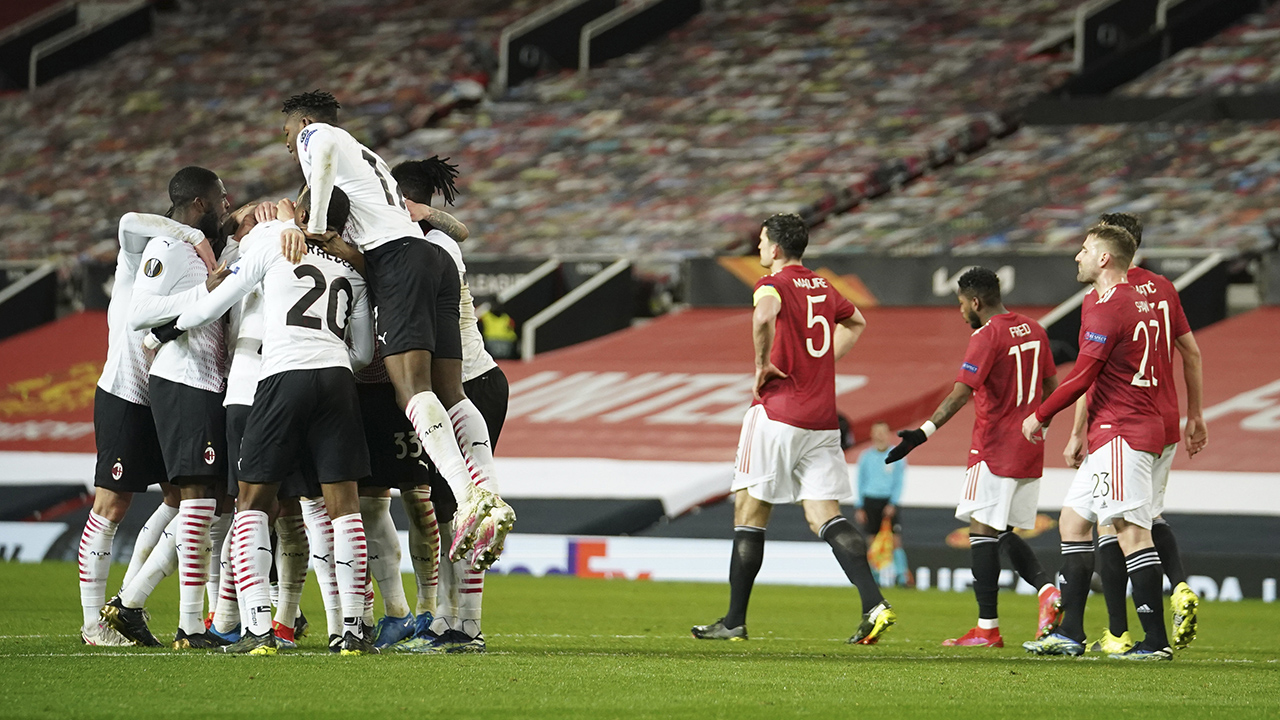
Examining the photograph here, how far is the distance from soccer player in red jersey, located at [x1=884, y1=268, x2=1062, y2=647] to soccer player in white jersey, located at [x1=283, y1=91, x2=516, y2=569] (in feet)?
9.47

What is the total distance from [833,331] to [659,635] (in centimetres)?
193

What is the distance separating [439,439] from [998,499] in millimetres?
3467

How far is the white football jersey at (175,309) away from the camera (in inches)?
289

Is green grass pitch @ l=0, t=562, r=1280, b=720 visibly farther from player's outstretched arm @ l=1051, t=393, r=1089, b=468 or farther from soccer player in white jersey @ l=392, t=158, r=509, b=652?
player's outstretched arm @ l=1051, t=393, r=1089, b=468

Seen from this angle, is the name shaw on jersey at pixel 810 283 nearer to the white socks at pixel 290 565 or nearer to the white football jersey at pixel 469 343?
the white football jersey at pixel 469 343

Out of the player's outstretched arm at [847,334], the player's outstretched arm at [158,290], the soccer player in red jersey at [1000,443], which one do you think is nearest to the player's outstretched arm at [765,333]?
the player's outstretched arm at [847,334]

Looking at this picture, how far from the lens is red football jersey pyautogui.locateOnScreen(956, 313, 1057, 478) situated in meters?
8.80

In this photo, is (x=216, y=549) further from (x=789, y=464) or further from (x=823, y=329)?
(x=823, y=329)

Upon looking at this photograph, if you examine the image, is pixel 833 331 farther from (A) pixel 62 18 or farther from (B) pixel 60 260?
(A) pixel 62 18

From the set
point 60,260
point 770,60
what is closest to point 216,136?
point 60,260

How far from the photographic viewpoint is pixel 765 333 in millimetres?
8414

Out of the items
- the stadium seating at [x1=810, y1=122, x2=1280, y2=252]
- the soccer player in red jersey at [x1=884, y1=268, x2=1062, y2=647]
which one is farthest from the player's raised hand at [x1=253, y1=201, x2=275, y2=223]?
the stadium seating at [x1=810, y1=122, x2=1280, y2=252]

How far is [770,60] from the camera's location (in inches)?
1091

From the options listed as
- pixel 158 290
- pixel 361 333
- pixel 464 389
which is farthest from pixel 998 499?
pixel 158 290
